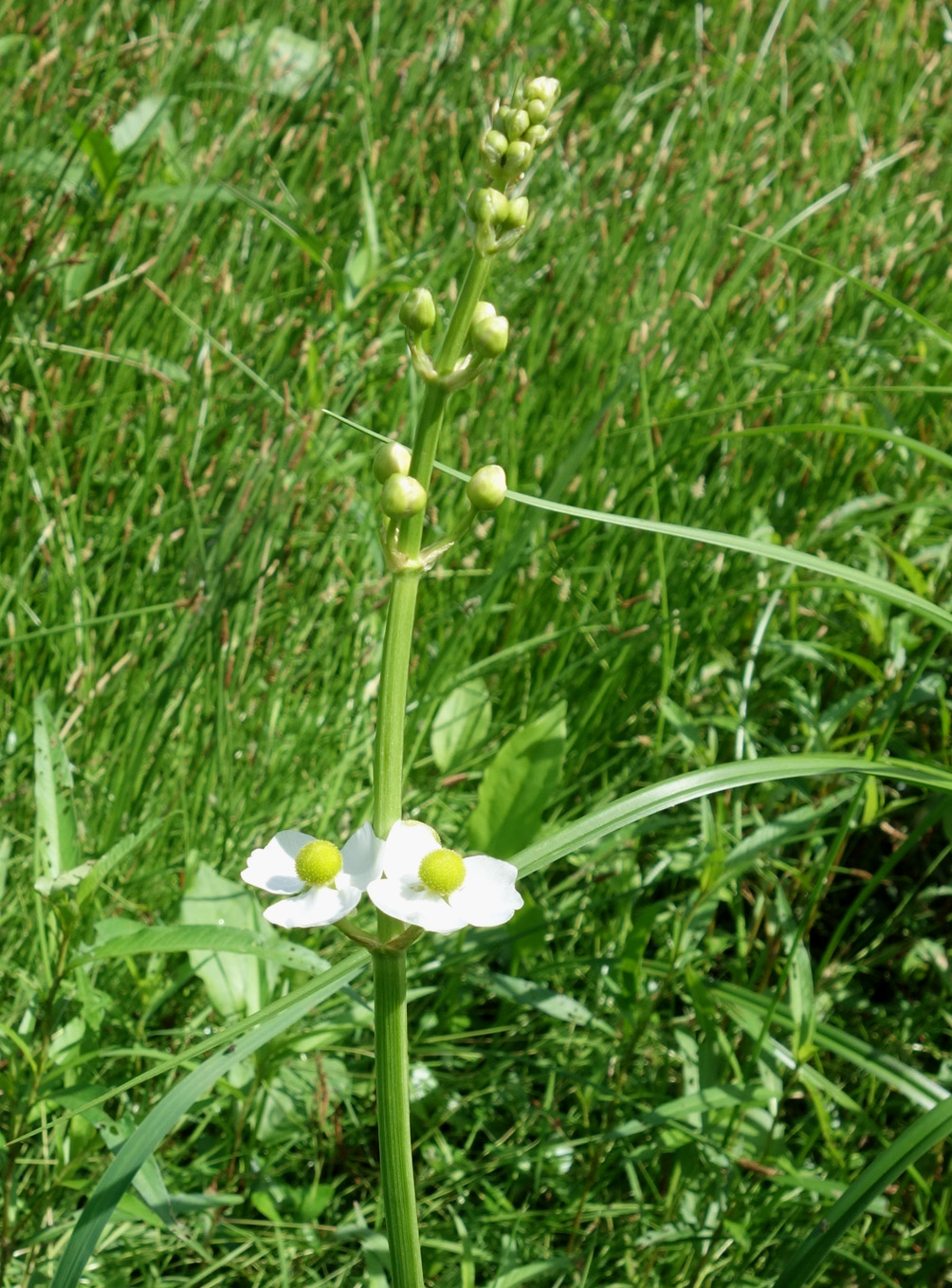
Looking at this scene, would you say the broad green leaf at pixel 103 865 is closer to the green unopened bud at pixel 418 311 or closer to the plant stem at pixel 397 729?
the plant stem at pixel 397 729

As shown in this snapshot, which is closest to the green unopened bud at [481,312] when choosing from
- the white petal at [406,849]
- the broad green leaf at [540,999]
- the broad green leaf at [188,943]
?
the white petal at [406,849]

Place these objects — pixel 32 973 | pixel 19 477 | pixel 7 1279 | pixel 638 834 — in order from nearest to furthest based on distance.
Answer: pixel 7 1279 < pixel 32 973 < pixel 638 834 < pixel 19 477

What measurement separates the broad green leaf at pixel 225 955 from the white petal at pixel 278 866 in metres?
0.61

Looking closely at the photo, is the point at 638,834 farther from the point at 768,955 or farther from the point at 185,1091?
the point at 185,1091

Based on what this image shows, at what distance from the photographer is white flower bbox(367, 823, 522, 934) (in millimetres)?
738

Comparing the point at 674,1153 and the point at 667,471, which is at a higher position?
the point at 667,471

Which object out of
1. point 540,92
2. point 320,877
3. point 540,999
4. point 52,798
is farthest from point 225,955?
point 540,92

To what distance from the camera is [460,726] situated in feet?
6.29

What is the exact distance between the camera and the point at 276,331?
232 cm

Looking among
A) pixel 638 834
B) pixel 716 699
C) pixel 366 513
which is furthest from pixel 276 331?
pixel 638 834

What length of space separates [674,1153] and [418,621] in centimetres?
100

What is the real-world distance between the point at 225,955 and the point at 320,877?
74cm

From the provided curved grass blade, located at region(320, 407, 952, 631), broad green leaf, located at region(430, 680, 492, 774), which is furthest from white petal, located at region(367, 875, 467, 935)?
broad green leaf, located at region(430, 680, 492, 774)

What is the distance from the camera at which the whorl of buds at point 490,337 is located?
2.51 ft
